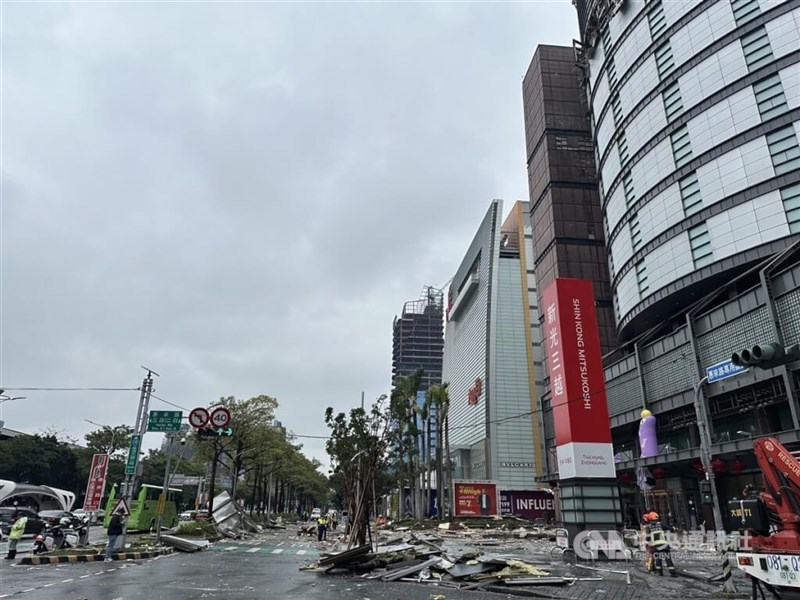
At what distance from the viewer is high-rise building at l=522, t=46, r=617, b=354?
209 ft

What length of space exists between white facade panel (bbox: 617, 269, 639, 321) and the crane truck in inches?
1422

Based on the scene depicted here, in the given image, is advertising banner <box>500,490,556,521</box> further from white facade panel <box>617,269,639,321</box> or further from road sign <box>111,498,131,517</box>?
road sign <box>111,498,131,517</box>

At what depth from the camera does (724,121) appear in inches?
1483

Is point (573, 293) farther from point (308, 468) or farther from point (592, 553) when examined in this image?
point (308, 468)

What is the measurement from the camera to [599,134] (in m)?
54.2

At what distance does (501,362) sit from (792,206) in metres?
52.7

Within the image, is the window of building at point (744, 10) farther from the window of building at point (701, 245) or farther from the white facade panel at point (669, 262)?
the white facade panel at point (669, 262)

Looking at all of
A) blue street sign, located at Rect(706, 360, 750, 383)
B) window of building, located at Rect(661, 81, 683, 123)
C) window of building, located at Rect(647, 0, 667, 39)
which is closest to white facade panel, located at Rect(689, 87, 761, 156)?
window of building, located at Rect(661, 81, 683, 123)

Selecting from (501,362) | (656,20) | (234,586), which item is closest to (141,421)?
(234,586)

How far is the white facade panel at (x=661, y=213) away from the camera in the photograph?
40312 millimetres

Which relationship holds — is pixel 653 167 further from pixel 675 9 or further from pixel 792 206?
pixel 675 9

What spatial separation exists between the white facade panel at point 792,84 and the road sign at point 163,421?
3939cm

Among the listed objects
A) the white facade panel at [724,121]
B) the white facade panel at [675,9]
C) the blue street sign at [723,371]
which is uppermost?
the white facade panel at [675,9]

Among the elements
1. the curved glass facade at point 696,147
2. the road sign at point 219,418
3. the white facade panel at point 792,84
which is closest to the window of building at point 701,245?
the curved glass facade at point 696,147
